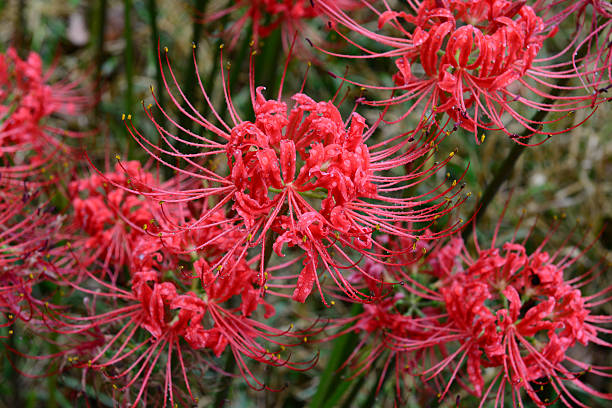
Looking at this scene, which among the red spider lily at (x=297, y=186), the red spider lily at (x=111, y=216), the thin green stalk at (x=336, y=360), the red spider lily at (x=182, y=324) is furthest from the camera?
the thin green stalk at (x=336, y=360)

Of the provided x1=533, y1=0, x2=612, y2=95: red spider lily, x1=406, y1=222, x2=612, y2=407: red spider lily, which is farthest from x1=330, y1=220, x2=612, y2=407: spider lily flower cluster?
x1=533, y1=0, x2=612, y2=95: red spider lily

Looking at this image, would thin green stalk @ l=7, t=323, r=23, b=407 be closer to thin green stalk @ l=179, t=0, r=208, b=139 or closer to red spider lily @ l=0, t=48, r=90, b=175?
red spider lily @ l=0, t=48, r=90, b=175

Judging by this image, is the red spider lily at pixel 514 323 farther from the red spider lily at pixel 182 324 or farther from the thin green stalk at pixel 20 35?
the thin green stalk at pixel 20 35

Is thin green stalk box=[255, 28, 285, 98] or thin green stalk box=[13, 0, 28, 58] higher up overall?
thin green stalk box=[255, 28, 285, 98]

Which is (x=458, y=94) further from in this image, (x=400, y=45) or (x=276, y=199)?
(x=276, y=199)

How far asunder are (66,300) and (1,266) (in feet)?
0.94

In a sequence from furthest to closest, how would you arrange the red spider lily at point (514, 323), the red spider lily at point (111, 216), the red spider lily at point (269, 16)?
the red spider lily at point (269, 16) → the red spider lily at point (111, 216) → the red spider lily at point (514, 323)

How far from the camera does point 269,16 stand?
2.26 metres

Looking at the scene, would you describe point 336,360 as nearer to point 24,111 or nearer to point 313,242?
point 313,242

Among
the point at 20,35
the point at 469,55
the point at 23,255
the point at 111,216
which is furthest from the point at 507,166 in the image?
the point at 20,35

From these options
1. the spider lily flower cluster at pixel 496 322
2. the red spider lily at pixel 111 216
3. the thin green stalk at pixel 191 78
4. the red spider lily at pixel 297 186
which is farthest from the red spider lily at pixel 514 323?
the thin green stalk at pixel 191 78

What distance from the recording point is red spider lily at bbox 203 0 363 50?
219 cm

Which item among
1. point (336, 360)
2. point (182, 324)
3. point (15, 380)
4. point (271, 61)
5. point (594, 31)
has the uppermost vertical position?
point (594, 31)

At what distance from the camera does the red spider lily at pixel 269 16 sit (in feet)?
7.20
